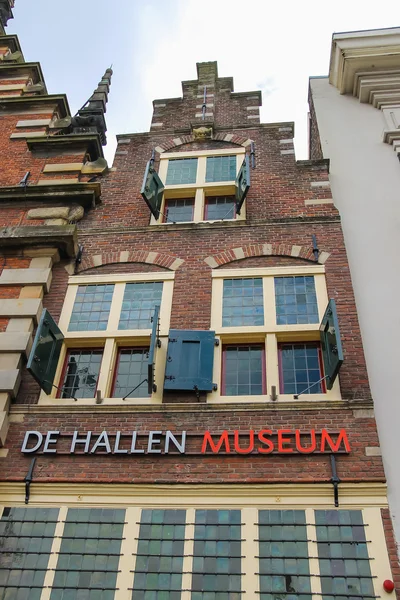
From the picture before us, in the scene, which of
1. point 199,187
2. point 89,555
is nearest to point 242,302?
point 199,187

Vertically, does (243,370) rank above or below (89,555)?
above

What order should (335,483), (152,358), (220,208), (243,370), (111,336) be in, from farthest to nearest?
(220,208) < (111,336) < (243,370) < (152,358) < (335,483)

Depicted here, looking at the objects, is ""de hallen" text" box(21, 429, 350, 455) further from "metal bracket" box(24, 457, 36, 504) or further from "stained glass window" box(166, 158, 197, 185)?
"stained glass window" box(166, 158, 197, 185)

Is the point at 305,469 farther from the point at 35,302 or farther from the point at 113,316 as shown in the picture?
the point at 35,302

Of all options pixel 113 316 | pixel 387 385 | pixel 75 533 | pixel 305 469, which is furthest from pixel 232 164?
pixel 75 533

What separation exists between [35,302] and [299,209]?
5417 millimetres

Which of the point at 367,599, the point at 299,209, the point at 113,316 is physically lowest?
the point at 367,599

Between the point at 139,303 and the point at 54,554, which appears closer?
the point at 54,554

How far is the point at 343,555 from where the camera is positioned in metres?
6.84

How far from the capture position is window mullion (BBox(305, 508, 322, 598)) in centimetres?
662

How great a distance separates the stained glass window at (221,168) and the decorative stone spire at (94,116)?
326 cm

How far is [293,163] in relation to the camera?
1255cm

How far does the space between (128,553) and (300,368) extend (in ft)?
12.2

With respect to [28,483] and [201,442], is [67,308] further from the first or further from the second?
[201,442]
